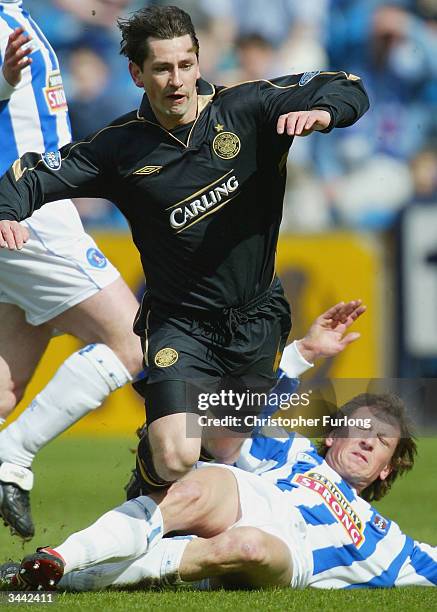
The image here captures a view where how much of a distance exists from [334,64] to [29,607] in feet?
22.9

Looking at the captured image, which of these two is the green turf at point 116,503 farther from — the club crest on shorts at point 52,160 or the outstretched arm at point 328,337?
the club crest on shorts at point 52,160

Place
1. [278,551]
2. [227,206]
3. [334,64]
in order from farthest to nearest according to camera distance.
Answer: [334,64]
[227,206]
[278,551]

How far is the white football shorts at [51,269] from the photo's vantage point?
517 centimetres

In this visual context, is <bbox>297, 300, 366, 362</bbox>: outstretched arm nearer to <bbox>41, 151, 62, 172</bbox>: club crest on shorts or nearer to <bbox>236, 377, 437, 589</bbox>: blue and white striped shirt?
<bbox>236, 377, 437, 589</bbox>: blue and white striped shirt

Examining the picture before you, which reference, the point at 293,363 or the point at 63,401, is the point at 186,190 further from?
the point at 63,401

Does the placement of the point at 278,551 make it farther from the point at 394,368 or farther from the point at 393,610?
the point at 394,368

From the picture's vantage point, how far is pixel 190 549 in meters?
3.93

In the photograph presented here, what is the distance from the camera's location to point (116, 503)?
6.13 metres

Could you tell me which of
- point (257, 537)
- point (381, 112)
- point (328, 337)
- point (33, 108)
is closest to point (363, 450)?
point (328, 337)

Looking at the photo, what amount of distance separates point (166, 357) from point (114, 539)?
829 millimetres

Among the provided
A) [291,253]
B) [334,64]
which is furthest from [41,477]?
[334,64]

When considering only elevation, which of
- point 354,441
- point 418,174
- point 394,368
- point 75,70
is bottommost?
point 354,441

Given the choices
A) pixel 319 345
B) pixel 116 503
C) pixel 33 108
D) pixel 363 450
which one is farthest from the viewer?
pixel 116 503

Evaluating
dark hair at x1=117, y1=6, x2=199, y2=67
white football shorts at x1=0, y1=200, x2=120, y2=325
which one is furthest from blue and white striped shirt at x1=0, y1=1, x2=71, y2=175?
dark hair at x1=117, y1=6, x2=199, y2=67
